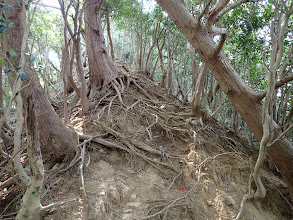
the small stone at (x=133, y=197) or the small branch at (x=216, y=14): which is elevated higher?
the small branch at (x=216, y=14)

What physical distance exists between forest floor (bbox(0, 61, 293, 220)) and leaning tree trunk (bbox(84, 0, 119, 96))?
555mm

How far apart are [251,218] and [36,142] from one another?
314 cm

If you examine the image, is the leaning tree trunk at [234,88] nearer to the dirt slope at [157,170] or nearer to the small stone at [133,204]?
the dirt slope at [157,170]

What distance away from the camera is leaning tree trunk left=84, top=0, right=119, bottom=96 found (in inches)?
228

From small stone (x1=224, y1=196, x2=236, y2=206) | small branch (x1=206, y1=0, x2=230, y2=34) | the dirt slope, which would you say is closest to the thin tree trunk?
the dirt slope

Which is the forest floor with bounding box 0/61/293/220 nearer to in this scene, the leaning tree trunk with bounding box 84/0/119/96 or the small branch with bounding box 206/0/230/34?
the leaning tree trunk with bounding box 84/0/119/96

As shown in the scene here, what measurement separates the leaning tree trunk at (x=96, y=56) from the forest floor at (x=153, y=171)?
0.56 metres

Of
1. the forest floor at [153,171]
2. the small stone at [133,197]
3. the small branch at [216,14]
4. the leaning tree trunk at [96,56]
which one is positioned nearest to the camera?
the small branch at [216,14]

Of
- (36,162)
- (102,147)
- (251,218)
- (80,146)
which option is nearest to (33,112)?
(36,162)

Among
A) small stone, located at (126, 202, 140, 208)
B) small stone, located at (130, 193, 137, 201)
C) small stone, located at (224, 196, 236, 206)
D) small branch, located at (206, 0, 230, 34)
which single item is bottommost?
small stone, located at (224, 196, 236, 206)

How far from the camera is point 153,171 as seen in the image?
3.69 meters

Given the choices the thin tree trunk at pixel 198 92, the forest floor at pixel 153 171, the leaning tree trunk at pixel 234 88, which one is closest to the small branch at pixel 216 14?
the leaning tree trunk at pixel 234 88

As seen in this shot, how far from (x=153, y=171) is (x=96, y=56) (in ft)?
11.7

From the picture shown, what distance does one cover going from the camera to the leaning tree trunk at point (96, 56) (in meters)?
5.79
